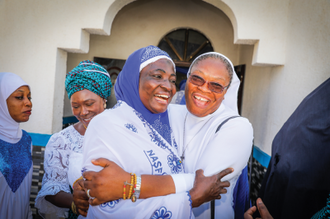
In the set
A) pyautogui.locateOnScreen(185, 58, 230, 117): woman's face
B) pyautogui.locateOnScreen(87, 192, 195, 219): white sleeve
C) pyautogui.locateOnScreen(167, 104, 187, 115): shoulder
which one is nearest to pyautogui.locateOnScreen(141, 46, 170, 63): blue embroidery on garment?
pyautogui.locateOnScreen(185, 58, 230, 117): woman's face

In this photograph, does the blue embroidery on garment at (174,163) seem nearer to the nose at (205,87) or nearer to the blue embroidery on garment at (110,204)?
the blue embroidery on garment at (110,204)

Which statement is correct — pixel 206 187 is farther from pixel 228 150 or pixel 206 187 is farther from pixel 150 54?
pixel 150 54

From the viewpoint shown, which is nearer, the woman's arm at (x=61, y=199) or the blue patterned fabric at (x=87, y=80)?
the woman's arm at (x=61, y=199)

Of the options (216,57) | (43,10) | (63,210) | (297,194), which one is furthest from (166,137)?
(43,10)

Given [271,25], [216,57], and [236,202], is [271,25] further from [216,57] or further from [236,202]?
[236,202]

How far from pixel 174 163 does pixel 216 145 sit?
32cm

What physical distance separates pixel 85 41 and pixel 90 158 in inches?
111

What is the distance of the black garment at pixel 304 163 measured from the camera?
1.41 meters

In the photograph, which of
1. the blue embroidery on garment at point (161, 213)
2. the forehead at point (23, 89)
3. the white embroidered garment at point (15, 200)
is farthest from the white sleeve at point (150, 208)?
the forehead at point (23, 89)

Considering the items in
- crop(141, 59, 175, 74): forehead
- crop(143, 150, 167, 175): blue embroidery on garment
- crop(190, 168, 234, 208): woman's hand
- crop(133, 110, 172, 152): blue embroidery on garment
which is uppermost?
crop(141, 59, 175, 74): forehead

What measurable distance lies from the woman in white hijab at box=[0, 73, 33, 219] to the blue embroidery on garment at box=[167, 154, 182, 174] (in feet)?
5.25

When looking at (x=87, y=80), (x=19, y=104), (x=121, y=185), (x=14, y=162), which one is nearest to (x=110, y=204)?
(x=121, y=185)

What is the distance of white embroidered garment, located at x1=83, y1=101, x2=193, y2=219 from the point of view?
1.17 meters

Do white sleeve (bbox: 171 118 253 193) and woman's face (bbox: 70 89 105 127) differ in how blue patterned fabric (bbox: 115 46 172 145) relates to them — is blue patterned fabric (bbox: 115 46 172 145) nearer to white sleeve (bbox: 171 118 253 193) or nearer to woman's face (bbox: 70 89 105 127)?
white sleeve (bbox: 171 118 253 193)
